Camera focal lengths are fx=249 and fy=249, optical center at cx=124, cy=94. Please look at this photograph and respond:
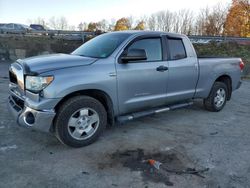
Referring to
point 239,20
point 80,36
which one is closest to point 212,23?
point 239,20

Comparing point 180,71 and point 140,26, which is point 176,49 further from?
point 140,26

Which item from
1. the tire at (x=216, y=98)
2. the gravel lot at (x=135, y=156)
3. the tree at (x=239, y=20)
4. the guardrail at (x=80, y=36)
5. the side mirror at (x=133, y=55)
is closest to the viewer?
the gravel lot at (x=135, y=156)

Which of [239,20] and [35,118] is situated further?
[239,20]

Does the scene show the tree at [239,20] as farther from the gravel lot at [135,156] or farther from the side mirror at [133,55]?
the side mirror at [133,55]

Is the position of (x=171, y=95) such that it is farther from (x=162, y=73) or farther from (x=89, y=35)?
(x=89, y=35)

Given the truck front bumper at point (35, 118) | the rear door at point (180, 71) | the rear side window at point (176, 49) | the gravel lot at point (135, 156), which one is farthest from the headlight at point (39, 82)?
the rear side window at point (176, 49)

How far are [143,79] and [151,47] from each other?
68 cm

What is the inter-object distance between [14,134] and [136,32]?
112 inches

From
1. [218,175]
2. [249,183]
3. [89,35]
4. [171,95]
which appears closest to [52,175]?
[218,175]

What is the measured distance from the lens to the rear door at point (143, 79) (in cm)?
419

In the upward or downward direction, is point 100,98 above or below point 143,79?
below

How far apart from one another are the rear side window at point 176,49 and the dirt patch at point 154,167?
2010 millimetres

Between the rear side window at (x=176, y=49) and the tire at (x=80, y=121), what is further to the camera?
the rear side window at (x=176, y=49)

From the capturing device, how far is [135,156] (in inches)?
147
